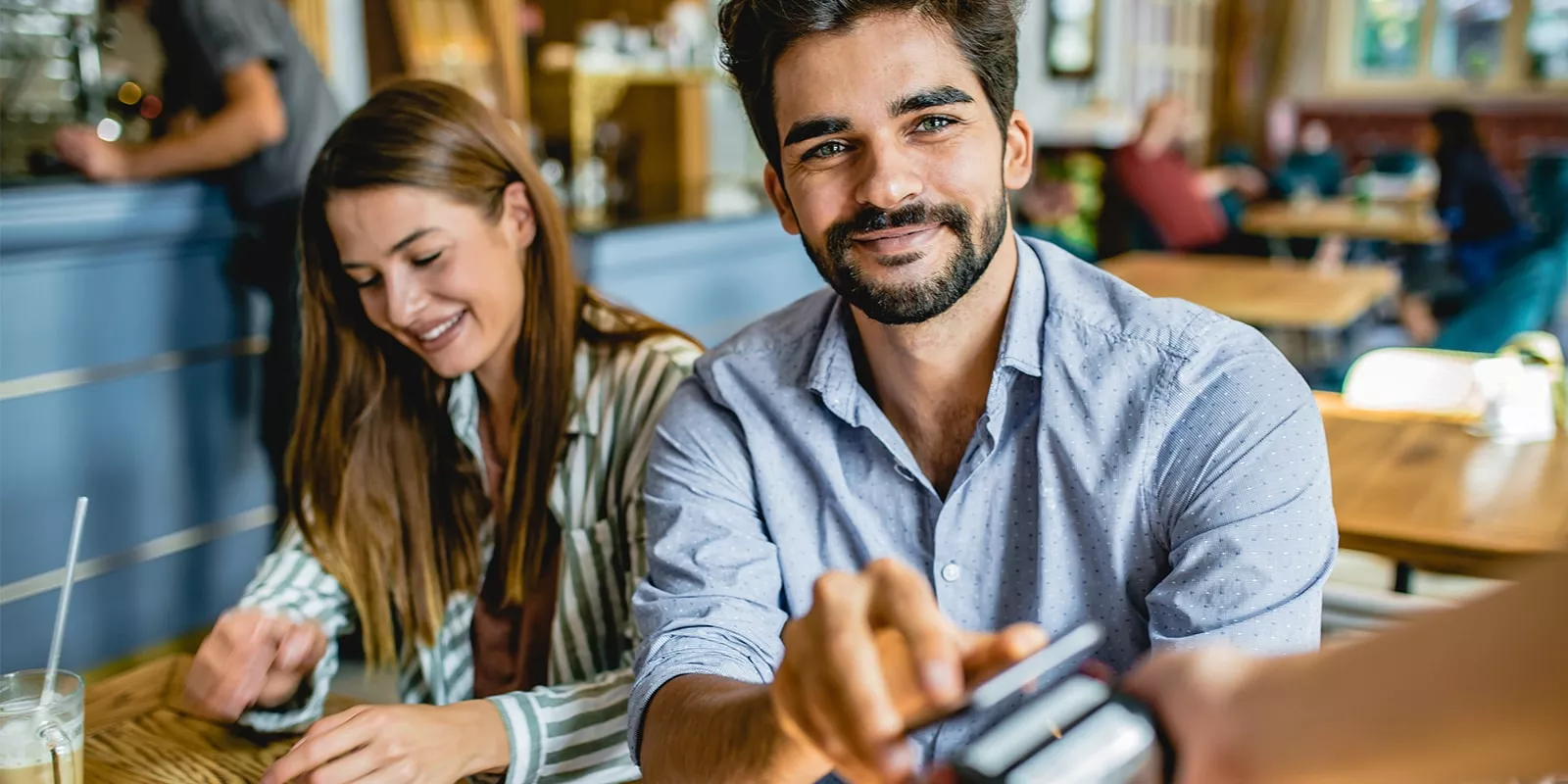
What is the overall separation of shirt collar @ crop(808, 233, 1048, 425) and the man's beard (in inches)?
2.0

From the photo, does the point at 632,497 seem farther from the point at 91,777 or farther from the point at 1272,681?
the point at 1272,681

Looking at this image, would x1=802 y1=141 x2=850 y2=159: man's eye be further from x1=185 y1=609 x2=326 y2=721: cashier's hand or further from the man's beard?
x1=185 y1=609 x2=326 y2=721: cashier's hand

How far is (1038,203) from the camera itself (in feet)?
22.0

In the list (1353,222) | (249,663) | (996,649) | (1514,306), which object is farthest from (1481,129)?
(996,649)

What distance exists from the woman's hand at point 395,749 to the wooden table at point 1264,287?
286 cm

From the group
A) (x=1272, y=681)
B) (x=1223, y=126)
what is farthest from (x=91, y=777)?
(x=1223, y=126)

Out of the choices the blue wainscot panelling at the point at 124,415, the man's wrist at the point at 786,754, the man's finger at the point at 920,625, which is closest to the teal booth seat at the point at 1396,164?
the blue wainscot panelling at the point at 124,415

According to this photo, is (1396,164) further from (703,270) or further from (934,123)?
(934,123)

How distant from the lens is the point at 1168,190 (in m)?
5.66

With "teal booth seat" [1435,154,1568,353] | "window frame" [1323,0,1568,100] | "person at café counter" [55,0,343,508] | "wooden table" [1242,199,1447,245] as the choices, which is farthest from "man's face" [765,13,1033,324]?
"window frame" [1323,0,1568,100]

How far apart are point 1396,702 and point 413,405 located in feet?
4.36

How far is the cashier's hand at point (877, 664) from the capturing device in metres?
0.55

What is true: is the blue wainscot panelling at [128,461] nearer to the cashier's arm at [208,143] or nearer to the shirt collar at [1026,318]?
the cashier's arm at [208,143]

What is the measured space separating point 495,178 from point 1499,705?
1.29 meters
